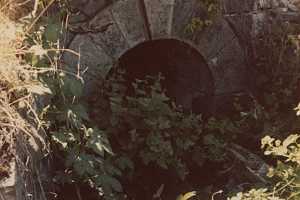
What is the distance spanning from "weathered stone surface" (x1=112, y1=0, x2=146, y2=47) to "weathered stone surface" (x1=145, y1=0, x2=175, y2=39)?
9 cm

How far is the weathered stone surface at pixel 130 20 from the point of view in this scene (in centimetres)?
431

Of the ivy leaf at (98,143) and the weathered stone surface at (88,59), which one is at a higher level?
the weathered stone surface at (88,59)

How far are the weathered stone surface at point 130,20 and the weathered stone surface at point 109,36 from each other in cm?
4

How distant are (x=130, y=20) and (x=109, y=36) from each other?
0.21 m

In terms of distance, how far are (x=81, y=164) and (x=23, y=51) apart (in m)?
0.82

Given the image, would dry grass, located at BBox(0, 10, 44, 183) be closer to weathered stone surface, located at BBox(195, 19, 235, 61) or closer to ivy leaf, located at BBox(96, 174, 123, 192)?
ivy leaf, located at BBox(96, 174, 123, 192)

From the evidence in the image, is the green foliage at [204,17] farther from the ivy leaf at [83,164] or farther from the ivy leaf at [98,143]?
the ivy leaf at [83,164]

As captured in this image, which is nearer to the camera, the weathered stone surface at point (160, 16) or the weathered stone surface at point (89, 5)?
the weathered stone surface at point (89, 5)

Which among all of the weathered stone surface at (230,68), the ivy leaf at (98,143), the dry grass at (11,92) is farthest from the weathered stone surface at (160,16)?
the dry grass at (11,92)

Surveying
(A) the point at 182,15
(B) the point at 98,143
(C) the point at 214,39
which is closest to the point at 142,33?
(A) the point at 182,15

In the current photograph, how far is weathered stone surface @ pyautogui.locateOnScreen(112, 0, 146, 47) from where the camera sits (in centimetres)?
431

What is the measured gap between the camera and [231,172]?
4.49m

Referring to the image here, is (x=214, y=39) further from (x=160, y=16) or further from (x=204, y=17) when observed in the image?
(x=160, y=16)

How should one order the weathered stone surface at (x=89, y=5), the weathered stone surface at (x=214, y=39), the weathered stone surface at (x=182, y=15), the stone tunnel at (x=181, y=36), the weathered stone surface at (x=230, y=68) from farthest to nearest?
the weathered stone surface at (x=230, y=68), the weathered stone surface at (x=214, y=39), the weathered stone surface at (x=182, y=15), the stone tunnel at (x=181, y=36), the weathered stone surface at (x=89, y=5)
